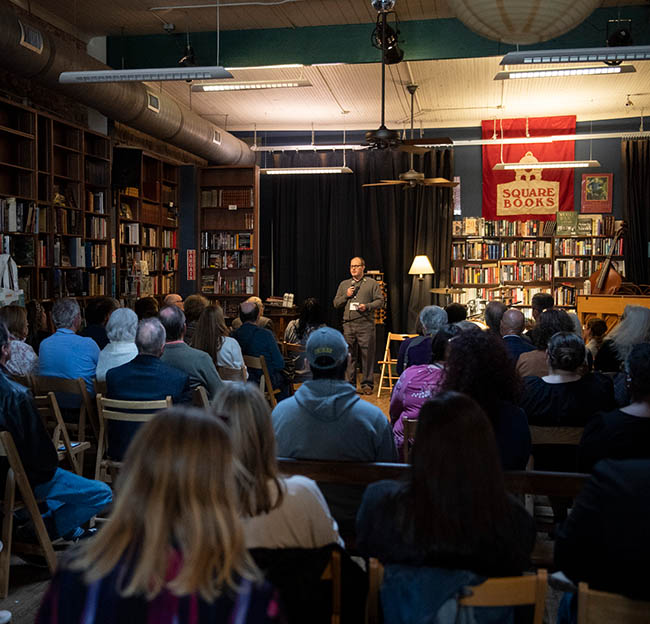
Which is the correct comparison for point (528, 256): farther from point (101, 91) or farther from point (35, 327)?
point (35, 327)

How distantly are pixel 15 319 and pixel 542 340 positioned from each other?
328cm

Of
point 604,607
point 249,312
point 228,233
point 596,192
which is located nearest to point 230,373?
point 249,312

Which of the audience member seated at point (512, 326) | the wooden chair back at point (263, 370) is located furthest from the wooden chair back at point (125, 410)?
the audience member seated at point (512, 326)

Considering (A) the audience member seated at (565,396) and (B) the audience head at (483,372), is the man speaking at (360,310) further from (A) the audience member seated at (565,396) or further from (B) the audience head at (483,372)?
(B) the audience head at (483,372)

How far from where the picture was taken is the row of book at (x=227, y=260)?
1089 cm

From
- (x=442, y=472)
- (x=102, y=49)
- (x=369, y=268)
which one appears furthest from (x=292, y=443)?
(x=369, y=268)

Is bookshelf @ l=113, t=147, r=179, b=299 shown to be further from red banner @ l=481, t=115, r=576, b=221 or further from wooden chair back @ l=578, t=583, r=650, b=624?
wooden chair back @ l=578, t=583, r=650, b=624

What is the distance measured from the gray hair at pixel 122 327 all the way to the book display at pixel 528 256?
7.22 m

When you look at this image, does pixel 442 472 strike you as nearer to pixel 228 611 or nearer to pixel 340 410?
pixel 228 611

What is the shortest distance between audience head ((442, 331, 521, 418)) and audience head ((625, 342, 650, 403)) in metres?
0.45

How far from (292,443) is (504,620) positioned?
1.11 m

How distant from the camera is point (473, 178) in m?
11.2

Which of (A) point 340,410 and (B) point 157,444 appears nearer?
(B) point 157,444

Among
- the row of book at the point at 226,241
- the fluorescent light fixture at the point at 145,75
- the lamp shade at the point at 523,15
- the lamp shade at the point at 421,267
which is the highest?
the fluorescent light fixture at the point at 145,75
